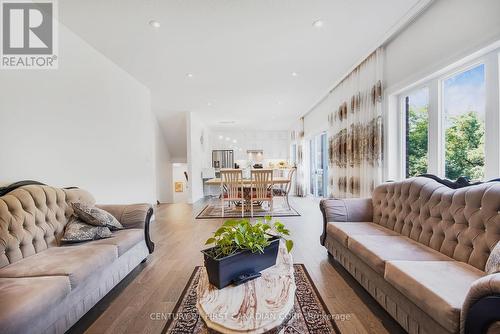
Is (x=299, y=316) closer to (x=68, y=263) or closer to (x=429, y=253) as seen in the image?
(x=429, y=253)

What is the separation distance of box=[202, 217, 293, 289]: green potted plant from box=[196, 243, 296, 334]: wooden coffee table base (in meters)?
0.05

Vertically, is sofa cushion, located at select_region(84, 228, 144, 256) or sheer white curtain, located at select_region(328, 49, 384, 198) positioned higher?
sheer white curtain, located at select_region(328, 49, 384, 198)

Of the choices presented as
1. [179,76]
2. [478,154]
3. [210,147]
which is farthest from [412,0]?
[210,147]

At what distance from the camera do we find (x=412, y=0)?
2.31m

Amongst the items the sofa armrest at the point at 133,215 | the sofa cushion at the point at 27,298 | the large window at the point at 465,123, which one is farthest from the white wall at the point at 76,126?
the large window at the point at 465,123

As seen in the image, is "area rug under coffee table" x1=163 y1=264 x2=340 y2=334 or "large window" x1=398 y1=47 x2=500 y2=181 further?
"large window" x1=398 y1=47 x2=500 y2=181

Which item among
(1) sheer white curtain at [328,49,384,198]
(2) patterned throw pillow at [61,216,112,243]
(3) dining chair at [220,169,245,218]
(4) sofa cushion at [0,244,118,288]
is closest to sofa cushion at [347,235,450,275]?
(1) sheer white curtain at [328,49,384,198]

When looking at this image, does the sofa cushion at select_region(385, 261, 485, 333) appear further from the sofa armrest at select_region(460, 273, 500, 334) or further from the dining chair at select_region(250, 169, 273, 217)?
the dining chair at select_region(250, 169, 273, 217)

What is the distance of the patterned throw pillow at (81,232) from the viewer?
205 centimetres

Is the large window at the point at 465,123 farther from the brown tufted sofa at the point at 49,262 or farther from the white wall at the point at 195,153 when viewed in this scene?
the white wall at the point at 195,153

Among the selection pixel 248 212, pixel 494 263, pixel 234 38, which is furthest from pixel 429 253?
pixel 248 212

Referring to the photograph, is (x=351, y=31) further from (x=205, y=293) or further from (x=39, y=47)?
(x=39, y=47)

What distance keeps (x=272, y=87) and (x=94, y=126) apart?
11.1ft

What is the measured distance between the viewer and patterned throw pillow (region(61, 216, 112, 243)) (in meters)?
2.05
